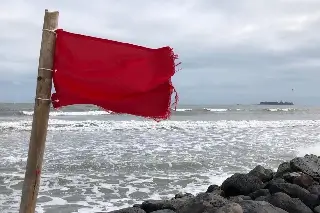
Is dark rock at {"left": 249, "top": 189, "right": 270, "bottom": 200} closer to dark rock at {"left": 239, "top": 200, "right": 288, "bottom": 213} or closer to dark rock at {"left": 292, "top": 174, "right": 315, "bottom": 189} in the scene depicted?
dark rock at {"left": 292, "top": 174, "right": 315, "bottom": 189}

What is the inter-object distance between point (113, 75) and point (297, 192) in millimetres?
5221

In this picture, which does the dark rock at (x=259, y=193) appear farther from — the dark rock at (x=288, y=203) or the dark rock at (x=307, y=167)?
the dark rock at (x=307, y=167)

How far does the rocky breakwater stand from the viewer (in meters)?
5.63

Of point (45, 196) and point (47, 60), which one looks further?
point (45, 196)

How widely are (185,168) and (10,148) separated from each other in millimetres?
8115

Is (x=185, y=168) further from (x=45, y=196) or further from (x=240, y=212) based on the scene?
(x=240, y=212)

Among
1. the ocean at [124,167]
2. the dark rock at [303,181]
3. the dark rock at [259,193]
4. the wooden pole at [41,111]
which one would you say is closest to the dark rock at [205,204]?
the dark rock at [259,193]

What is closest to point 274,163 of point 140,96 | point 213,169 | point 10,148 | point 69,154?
point 213,169

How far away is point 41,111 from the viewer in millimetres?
2879

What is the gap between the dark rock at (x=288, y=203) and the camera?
6426 millimetres

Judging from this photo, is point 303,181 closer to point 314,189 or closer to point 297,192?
point 314,189

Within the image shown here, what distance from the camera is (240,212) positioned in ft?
17.4

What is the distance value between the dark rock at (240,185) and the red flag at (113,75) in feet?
16.9

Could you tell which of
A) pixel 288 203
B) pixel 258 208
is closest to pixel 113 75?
pixel 258 208
